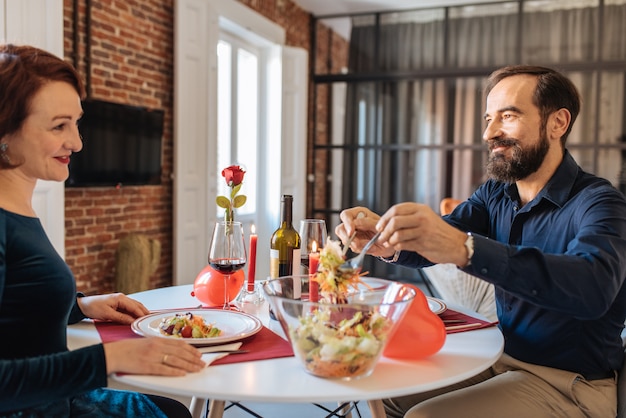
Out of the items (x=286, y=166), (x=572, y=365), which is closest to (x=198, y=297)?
(x=572, y=365)

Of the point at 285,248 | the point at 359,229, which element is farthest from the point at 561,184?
the point at 285,248

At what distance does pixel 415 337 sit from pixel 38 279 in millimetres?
798

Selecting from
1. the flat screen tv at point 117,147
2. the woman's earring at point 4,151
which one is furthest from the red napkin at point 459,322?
the flat screen tv at point 117,147

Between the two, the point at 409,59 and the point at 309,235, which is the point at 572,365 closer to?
the point at 309,235

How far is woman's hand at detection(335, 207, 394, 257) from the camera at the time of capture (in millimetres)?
1623

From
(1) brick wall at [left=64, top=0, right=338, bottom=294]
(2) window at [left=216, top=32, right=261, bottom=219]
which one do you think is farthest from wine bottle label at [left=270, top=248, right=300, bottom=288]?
(2) window at [left=216, top=32, right=261, bottom=219]

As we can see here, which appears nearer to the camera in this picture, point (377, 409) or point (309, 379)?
point (309, 379)

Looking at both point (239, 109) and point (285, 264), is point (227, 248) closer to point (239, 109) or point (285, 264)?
point (285, 264)

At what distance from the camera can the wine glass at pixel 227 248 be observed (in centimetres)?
160

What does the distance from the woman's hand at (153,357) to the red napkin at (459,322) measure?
0.69 metres

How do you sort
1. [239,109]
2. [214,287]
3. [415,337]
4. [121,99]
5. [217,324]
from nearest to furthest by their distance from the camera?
1. [415,337]
2. [217,324]
3. [214,287]
4. [121,99]
5. [239,109]

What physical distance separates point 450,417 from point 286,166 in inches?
197

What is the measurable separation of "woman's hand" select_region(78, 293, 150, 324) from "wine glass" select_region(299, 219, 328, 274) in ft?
1.60

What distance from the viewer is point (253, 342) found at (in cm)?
137
